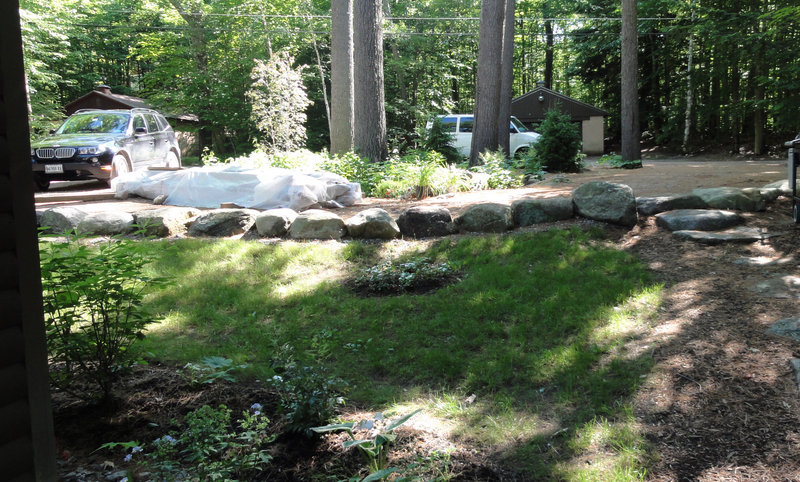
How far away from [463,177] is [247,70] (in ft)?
61.8

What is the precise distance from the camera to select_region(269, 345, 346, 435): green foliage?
3.15m

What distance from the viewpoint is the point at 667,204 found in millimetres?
6707

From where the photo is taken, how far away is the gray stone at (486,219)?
6.71 meters

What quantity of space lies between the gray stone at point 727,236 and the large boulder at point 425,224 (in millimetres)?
2425

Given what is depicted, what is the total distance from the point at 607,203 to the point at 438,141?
25.5 feet

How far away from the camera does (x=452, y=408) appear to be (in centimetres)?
365

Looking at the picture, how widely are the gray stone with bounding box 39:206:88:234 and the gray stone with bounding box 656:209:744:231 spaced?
22.3 ft

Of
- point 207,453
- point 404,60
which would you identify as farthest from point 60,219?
point 404,60

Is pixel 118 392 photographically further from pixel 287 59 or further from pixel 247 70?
pixel 247 70

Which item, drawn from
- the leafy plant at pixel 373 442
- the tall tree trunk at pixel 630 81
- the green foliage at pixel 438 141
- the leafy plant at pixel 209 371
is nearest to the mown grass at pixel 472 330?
the leafy plant at pixel 209 371

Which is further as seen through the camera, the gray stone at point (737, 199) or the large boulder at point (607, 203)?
the gray stone at point (737, 199)

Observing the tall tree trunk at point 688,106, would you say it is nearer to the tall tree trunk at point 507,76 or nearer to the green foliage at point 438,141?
the tall tree trunk at point 507,76

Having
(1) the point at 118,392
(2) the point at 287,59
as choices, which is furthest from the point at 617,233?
(2) the point at 287,59

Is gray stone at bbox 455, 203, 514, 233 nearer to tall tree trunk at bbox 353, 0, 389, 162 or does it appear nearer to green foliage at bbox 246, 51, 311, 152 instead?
tall tree trunk at bbox 353, 0, 389, 162
